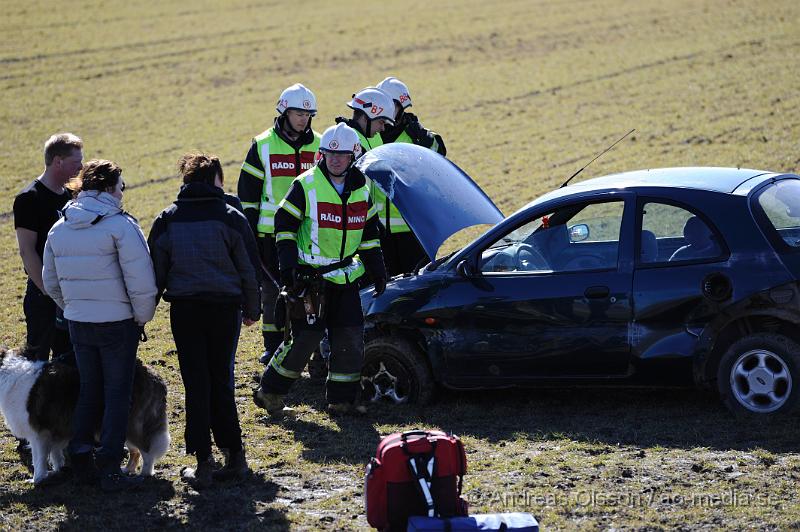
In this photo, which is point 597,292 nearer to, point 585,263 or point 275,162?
point 585,263

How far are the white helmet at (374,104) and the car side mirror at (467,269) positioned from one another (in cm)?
232

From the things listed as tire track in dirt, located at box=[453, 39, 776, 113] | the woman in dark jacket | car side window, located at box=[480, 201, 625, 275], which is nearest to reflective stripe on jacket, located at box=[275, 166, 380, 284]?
car side window, located at box=[480, 201, 625, 275]

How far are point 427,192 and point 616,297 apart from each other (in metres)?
1.87

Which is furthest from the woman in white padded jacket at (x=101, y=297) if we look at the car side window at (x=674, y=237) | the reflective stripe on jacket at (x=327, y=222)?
the car side window at (x=674, y=237)

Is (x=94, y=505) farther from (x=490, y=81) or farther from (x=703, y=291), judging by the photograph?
(x=490, y=81)

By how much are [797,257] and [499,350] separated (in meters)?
2.08

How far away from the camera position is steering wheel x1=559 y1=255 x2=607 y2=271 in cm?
804

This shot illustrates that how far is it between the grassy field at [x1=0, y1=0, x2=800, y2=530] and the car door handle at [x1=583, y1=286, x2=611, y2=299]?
0.86 metres

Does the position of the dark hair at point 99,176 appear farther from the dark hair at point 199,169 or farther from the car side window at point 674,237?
the car side window at point 674,237

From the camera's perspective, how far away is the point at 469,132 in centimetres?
2294

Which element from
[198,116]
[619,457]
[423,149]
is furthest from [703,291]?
[198,116]

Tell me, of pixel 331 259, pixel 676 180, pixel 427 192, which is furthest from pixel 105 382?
pixel 676 180

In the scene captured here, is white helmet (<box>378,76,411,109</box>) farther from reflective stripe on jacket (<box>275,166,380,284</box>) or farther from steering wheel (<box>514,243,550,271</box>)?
steering wheel (<box>514,243,550,271</box>)

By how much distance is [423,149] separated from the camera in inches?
372
